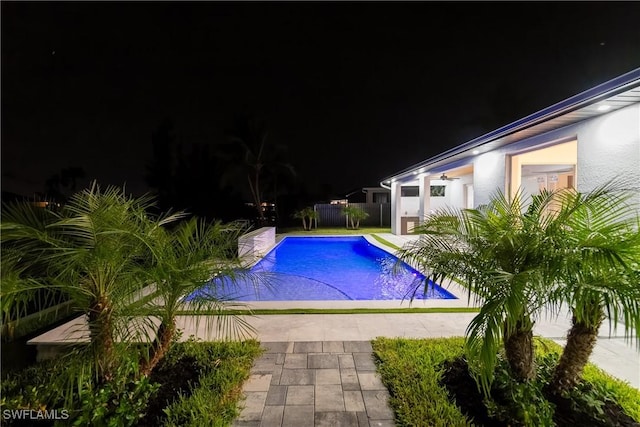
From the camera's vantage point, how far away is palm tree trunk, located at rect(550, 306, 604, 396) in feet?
Answer: 7.60

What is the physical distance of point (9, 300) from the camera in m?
1.99

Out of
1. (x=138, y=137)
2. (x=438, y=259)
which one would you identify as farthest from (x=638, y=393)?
(x=138, y=137)

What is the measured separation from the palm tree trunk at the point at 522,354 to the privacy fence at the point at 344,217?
18.8 meters

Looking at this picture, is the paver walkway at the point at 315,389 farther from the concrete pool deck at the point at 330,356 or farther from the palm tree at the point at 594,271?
the palm tree at the point at 594,271

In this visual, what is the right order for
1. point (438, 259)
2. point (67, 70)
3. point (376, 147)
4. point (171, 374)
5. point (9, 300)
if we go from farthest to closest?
point (376, 147) → point (67, 70) → point (171, 374) → point (438, 259) → point (9, 300)

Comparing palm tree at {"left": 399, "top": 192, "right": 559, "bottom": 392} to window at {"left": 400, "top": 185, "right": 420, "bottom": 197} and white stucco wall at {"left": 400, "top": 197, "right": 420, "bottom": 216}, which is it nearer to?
white stucco wall at {"left": 400, "top": 197, "right": 420, "bottom": 216}

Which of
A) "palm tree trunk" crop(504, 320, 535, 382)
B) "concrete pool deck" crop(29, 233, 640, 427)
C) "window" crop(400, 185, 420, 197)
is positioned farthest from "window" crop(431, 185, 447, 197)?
"palm tree trunk" crop(504, 320, 535, 382)

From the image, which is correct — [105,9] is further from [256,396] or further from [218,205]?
[218,205]

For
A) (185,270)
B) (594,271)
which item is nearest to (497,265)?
(594,271)

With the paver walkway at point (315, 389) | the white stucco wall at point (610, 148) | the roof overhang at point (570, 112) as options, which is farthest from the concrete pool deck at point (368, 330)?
the roof overhang at point (570, 112)

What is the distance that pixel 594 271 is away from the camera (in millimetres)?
2070

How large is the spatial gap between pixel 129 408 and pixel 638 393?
13.6 feet

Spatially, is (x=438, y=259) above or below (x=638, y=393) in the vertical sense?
above

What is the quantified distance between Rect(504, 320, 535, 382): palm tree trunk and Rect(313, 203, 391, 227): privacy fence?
18.8m
